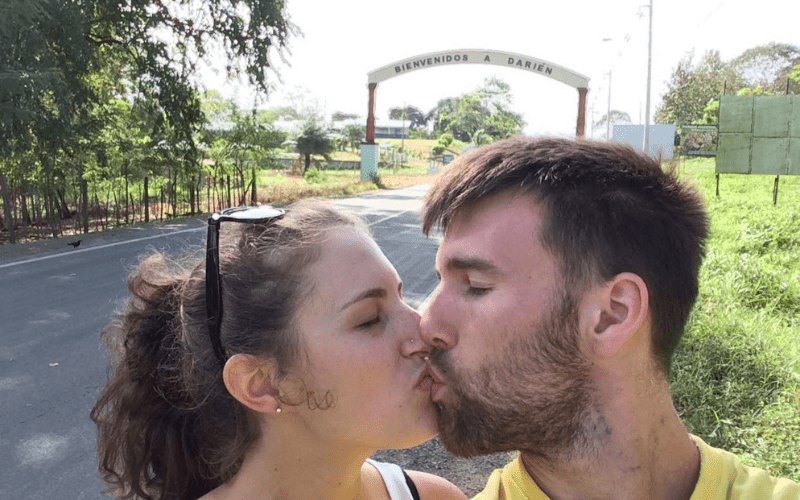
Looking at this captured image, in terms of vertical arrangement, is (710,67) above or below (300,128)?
above

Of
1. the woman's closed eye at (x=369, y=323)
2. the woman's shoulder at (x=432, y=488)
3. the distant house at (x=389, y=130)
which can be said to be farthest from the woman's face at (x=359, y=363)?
the distant house at (x=389, y=130)

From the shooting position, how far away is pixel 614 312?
156 centimetres

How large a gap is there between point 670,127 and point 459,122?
43.1 meters

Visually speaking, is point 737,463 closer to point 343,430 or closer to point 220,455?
point 343,430

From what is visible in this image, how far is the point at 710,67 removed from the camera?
1609 inches

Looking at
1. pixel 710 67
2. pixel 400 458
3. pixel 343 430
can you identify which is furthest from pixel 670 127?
pixel 343 430

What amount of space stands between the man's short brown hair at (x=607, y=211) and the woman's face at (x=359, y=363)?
0.92 ft

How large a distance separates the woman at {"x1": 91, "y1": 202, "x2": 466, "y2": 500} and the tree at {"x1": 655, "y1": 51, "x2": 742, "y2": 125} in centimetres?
3746

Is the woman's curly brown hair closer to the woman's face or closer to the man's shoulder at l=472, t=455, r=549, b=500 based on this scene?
the woman's face

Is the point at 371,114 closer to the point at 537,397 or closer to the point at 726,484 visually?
the point at 537,397

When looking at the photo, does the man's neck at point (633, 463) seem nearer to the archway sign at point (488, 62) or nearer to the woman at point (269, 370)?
the woman at point (269, 370)

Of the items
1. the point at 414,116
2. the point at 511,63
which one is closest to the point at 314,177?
the point at 511,63

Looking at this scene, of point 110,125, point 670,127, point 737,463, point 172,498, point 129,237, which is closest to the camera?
point 737,463

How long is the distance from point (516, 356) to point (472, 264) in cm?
23
